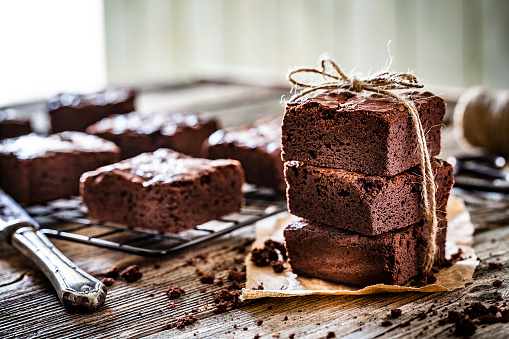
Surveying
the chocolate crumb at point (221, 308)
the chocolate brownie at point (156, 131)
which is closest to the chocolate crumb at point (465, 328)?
the chocolate crumb at point (221, 308)

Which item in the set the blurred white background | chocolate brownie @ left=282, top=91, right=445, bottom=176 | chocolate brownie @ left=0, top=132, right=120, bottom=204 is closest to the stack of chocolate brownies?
chocolate brownie @ left=282, top=91, right=445, bottom=176

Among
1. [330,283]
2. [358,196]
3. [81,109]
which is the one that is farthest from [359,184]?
[81,109]

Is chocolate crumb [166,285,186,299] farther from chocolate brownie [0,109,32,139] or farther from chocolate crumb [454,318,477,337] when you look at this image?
chocolate brownie [0,109,32,139]

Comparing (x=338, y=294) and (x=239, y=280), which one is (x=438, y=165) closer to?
(x=338, y=294)

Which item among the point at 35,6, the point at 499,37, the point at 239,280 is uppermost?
the point at 35,6

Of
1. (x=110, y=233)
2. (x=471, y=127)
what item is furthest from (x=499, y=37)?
(x=110, y=233)

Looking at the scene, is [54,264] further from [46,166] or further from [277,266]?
[46,166]

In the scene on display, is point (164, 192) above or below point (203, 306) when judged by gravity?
above
